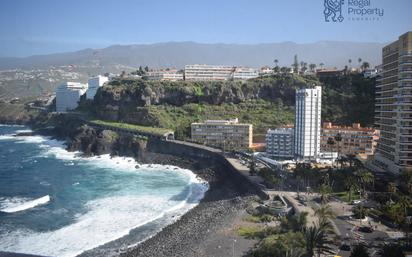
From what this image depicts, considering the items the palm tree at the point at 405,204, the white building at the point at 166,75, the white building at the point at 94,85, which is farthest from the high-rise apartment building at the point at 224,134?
the white building at the point at 94,85

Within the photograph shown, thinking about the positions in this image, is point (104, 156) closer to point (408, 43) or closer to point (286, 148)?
point (286, 148)

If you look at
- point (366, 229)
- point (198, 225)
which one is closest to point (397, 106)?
point (366, 229)

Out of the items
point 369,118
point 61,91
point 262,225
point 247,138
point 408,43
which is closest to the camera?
point 262,225

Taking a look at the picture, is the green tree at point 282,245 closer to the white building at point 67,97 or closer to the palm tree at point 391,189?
the palm tree at point 391,189

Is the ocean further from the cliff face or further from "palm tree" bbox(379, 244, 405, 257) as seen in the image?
the cliff face

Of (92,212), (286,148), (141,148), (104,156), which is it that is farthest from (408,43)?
(104,156)

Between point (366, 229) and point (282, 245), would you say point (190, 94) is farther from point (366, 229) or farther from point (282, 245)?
point (282, 245)
